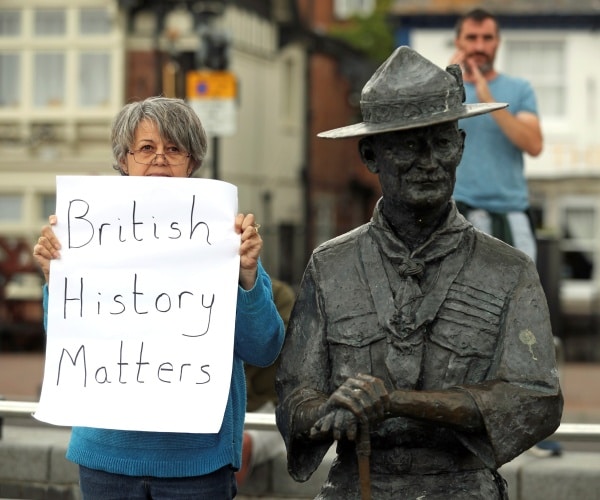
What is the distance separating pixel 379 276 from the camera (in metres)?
3.89

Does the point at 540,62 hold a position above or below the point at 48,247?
above

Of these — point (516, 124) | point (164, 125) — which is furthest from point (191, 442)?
point (516, 124)

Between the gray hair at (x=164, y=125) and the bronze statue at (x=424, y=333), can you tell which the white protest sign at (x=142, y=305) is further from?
the bronze statue at (x=424, y=333)

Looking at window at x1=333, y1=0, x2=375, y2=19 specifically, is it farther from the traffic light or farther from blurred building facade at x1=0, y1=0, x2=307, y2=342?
the traffic light

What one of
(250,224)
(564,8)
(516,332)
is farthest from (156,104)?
(564,8)

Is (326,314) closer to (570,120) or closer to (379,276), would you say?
(379,276)

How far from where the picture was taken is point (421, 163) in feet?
12.3

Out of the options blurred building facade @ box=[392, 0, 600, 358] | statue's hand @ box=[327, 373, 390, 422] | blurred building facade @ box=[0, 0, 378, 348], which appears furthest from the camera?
blurred building facade @ box=[392, 0, 600, 358]

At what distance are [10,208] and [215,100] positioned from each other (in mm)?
14160

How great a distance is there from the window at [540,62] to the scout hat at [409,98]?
78.9 ft

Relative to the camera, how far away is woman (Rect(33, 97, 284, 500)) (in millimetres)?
4219

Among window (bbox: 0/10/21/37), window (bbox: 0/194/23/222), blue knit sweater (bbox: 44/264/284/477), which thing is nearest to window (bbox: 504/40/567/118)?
window (bbox: 0/10/21/37)

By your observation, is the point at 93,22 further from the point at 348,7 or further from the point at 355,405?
the point at 355,405

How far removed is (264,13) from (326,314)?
27.6 metres
